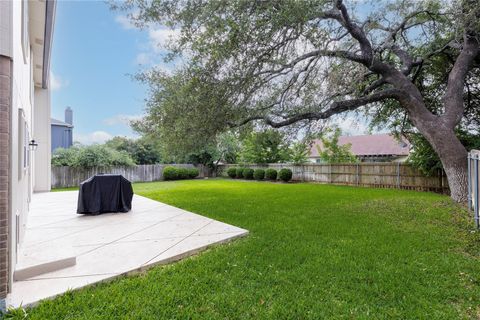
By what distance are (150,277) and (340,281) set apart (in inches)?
77.7

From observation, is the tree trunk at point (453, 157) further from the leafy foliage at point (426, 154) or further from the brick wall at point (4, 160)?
the brick wall at point (4, 160)

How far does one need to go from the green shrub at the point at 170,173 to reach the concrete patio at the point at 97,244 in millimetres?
12080

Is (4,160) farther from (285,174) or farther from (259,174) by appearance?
(259,174)

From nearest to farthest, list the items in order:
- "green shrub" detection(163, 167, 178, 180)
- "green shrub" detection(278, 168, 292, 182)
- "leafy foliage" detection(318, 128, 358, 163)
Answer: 1. "leafy foliage" detection(318, 128, 358, 163)
2. "green shrub" detection(278, 168, 292, 182)
3. "green shrub" detection(163, 167, 178, 180)

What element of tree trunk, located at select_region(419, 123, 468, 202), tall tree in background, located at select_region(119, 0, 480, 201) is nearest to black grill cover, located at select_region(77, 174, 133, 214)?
tall tree in background, located at select_region(119, 0, 480, 201)

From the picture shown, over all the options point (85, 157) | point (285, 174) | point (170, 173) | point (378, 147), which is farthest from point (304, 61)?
point (378, 147)

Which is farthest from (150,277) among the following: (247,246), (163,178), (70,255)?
(163,178)

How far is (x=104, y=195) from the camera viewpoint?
6.04 meters

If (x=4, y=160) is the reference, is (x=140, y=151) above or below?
above

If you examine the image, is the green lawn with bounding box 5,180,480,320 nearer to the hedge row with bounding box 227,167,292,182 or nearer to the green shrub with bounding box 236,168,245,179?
the hedge row with bounding box 227,167,292,182

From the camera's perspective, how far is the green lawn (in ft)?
7.11

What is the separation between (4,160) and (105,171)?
14770mm

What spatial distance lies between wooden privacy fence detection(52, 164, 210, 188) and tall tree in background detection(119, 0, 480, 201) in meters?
8.52

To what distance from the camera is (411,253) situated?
3461 millimetres
